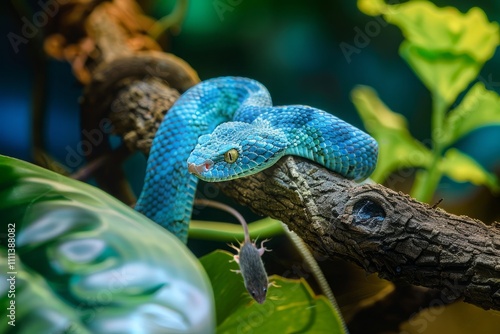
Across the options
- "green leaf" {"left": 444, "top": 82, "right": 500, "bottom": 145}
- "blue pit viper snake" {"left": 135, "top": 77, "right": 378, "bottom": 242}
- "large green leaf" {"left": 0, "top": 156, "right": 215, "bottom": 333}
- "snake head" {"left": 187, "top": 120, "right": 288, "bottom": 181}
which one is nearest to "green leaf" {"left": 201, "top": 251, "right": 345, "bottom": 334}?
"blue pit viper snake" {"left": 135, "top": 77, "right": 378, "bottom": 242}

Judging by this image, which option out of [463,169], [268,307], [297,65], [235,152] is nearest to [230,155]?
[235,152]

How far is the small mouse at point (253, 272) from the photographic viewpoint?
59.0 inches

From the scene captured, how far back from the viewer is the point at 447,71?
2186 mm

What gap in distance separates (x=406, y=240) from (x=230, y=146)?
571 millimetres

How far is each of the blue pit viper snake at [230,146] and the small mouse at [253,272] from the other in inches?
9.8

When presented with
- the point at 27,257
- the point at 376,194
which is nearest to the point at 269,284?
the point at 376,194

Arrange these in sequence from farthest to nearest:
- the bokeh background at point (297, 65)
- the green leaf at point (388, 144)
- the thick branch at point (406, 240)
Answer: the bokeh background at point (297, 65), the green leaf at point (388, 144), the thick branch at point (406, 240)

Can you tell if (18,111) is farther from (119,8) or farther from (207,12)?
(207,12)

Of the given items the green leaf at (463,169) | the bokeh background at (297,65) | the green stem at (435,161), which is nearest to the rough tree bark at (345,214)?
the bokeh background at (297,65)

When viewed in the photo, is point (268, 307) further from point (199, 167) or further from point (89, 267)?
point (89, 267)

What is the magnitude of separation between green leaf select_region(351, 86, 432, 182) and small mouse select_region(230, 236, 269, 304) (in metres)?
1.01

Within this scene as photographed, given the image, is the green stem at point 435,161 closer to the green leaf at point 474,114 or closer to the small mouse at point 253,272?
the green leaf at point 474,114

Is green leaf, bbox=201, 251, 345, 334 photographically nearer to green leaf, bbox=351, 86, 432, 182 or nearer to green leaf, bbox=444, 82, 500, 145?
green leaf, bbox=351, 86, 432, 182

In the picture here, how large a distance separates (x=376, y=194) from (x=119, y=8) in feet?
6.46
